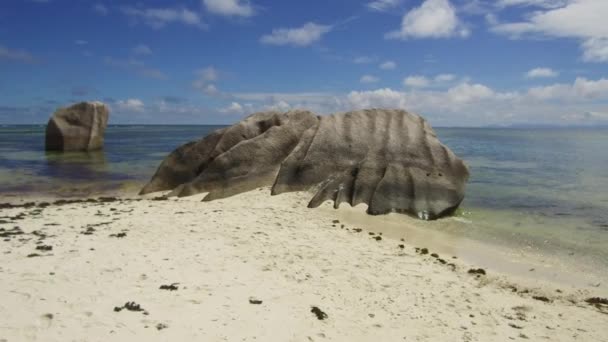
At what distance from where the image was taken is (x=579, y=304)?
923 cm

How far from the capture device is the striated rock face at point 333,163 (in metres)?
16.8

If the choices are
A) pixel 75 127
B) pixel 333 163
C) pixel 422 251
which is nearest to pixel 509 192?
pixel 333 163

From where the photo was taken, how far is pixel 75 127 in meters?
46.3

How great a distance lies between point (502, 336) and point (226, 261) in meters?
5.80

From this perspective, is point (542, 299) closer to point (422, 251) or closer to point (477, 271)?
point (477, 271)

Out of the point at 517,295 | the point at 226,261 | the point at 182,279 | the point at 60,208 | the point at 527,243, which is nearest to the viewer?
the point at 182,279

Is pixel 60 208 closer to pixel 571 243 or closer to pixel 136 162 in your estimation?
pixel 571 243

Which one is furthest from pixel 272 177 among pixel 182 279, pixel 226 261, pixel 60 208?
pixel 182 279

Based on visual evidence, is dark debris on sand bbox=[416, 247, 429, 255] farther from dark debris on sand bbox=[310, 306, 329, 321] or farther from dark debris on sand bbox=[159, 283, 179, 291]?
dark debris on sand bbox=[159, 283, 179, 291]

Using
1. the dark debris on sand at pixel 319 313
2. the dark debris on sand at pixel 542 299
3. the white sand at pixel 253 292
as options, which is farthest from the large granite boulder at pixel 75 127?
the dark debris on sand at pixel 542 299

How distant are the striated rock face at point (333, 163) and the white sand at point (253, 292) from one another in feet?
14.3

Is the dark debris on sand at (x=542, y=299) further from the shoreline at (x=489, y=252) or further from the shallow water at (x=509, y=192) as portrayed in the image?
the shallow water at (x=509, y=192)

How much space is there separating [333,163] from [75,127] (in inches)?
1482

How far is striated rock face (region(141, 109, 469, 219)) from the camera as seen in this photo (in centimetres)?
1681
